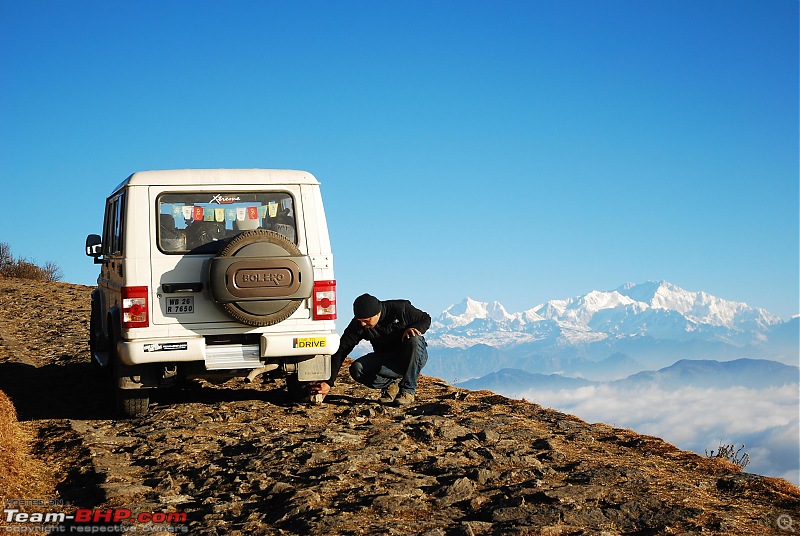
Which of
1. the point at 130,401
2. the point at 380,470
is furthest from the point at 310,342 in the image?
the point at 380,470

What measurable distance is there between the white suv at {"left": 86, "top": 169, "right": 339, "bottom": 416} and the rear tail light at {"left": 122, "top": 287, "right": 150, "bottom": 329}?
0.03ft

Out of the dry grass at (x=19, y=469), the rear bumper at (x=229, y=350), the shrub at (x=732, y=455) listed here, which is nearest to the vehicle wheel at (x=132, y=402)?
the rear bumper at (x=229, y=350)

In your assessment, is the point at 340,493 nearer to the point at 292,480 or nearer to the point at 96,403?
the point at 292,480

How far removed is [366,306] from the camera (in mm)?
9375

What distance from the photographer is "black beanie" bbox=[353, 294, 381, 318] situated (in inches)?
368

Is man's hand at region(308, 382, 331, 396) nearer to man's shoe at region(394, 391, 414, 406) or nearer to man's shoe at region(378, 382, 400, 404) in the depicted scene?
man's shoe at region(378, 382, 400, 404)

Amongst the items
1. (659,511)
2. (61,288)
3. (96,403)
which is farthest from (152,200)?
(61,288)

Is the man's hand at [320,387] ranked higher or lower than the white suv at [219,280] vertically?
lower

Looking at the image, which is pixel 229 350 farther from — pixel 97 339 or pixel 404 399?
pixel 97 339

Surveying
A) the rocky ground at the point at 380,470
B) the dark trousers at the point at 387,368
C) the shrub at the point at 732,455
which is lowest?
the shrub at the point at 732,455

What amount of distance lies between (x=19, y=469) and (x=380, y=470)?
298cm

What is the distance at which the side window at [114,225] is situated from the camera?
9.40 m

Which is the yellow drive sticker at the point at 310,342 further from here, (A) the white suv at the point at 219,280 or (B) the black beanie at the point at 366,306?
(B) the black beanie at the point at 366,306

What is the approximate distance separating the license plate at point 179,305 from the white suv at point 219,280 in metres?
0.01
